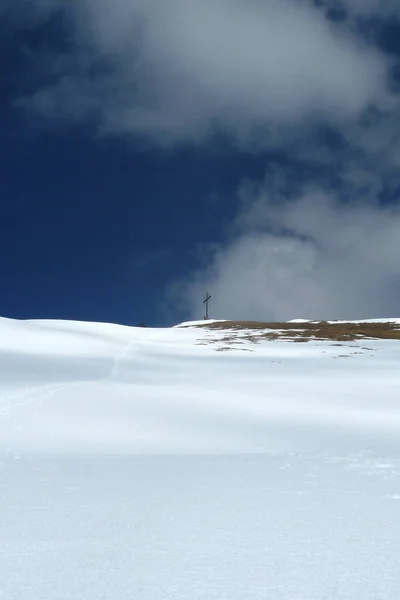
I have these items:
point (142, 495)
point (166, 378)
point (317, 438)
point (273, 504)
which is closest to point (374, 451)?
point (317, 438)

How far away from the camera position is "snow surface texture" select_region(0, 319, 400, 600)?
3516 millimetres

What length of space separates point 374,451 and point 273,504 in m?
3.55

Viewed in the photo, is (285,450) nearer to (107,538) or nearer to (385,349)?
(107,538)

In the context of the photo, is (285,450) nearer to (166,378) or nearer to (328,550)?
(328,550)

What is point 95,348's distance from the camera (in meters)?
32.7

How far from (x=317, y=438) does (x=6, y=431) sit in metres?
5.23

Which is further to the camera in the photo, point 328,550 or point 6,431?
point 6,431

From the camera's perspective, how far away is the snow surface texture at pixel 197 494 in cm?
352

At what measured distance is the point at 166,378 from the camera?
19734 mm

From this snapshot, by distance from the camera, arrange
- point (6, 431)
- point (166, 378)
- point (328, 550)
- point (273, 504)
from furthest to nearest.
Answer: point (166, 378)
point (6, 431)
point (273, 504)
point (328, 550)

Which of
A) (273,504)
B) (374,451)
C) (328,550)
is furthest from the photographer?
(374,451)

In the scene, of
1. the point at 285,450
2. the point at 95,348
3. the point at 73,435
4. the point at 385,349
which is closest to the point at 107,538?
the point at 285,450

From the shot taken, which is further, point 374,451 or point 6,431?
point 6,431

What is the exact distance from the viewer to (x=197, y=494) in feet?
18.6
